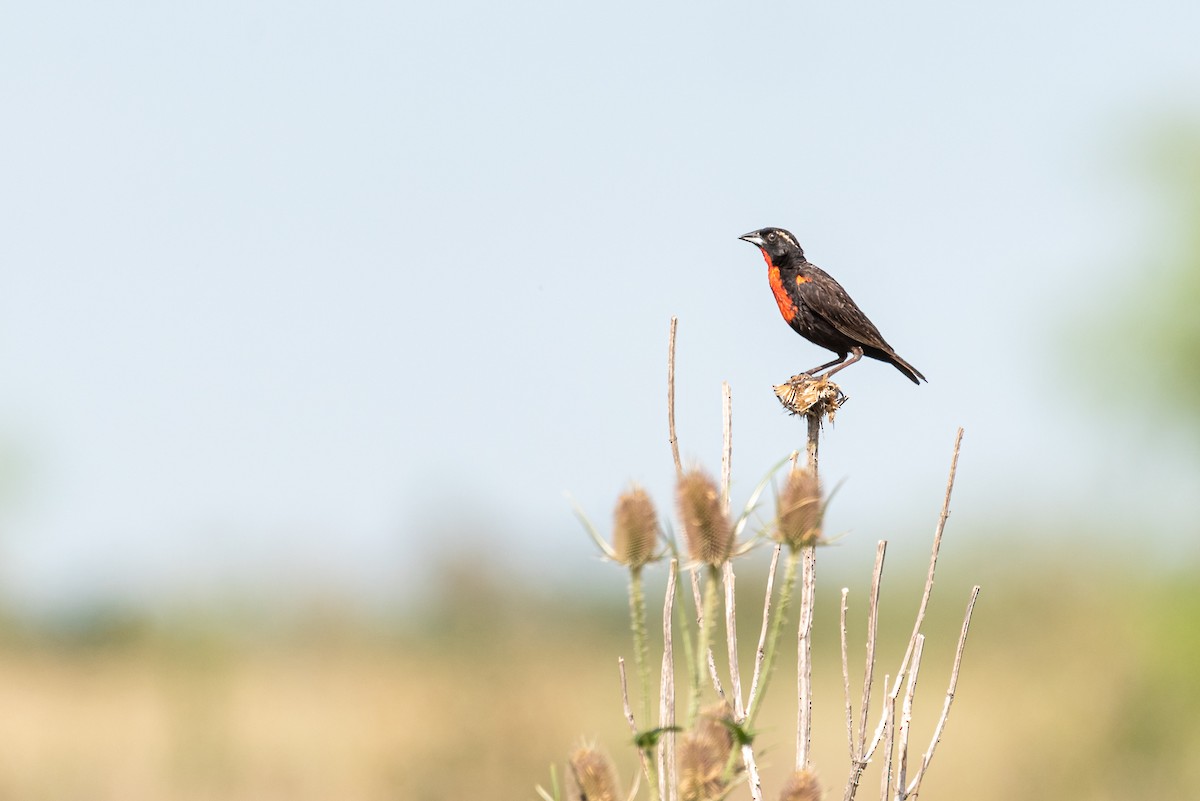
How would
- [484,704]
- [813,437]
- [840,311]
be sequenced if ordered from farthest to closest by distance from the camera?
[484,704] → [840,311] → [813,437]

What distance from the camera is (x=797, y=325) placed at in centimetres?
686

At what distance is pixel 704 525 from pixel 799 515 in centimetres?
17

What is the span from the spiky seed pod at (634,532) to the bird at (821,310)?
4.14 m

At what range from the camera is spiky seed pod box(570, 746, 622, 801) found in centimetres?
239

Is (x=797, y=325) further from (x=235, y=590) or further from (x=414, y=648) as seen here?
(x=235, y=590)

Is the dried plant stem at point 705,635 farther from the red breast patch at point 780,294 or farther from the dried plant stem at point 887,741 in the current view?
the red breast patch at point 780,294

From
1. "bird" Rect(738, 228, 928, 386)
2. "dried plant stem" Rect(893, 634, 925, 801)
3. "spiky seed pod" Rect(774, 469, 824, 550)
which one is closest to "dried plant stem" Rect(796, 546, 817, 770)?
"dried plant stem" Rect(893, 634, 925, 801)

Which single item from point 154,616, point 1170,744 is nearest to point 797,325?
point 154,616

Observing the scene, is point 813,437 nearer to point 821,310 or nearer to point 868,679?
point 868,679

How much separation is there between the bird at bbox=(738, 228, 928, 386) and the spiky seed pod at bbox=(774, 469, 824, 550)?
4.04m

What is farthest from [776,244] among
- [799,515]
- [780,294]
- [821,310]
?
[799,515]

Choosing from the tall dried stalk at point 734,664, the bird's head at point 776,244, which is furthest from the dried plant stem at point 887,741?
the bird's head at point 776,244

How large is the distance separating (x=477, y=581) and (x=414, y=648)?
33.0 inches

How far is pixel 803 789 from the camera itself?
2387mm
